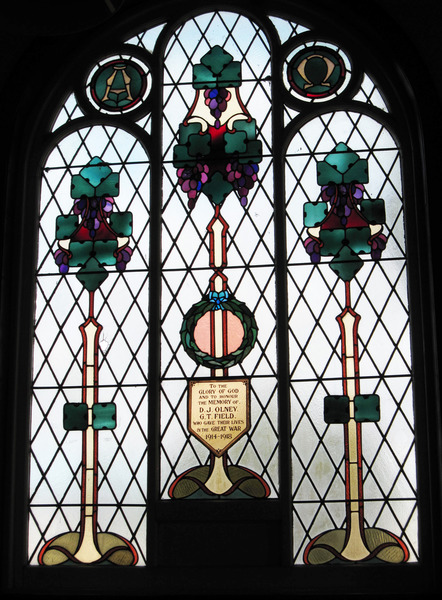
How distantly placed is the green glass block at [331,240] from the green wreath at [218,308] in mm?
477

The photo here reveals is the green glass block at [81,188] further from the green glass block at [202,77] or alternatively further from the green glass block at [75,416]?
the green glass block at [75,416]

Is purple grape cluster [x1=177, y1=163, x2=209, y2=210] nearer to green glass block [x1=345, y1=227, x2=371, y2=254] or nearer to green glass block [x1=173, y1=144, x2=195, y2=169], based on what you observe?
green glass block [x1=173, y1=144, x2=195, y2=169]

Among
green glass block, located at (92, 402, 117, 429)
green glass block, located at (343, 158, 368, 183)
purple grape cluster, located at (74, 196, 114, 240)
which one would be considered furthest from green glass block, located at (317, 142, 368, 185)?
green glass block, located at (92, 402, 117, 429)

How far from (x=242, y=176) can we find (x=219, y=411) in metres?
1.18

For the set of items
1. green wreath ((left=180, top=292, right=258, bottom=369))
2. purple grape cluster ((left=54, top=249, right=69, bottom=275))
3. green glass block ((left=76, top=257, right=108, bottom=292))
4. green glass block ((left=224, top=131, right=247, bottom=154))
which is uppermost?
green glass block ((left=224, top=131, right=247, bottom=154))

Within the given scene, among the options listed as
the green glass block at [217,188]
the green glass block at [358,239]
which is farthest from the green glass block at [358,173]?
the green glass block at [217,188]

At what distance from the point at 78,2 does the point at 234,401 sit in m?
2.20

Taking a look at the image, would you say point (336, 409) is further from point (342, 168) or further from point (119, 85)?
point (119, 85)

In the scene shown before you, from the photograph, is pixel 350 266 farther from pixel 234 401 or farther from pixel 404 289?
pixel 234 401

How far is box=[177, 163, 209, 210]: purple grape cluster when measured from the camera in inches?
192

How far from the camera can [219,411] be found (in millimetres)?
4520

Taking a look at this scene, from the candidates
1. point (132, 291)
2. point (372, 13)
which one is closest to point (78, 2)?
point (132, 291)

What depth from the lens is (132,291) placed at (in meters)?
4.76
